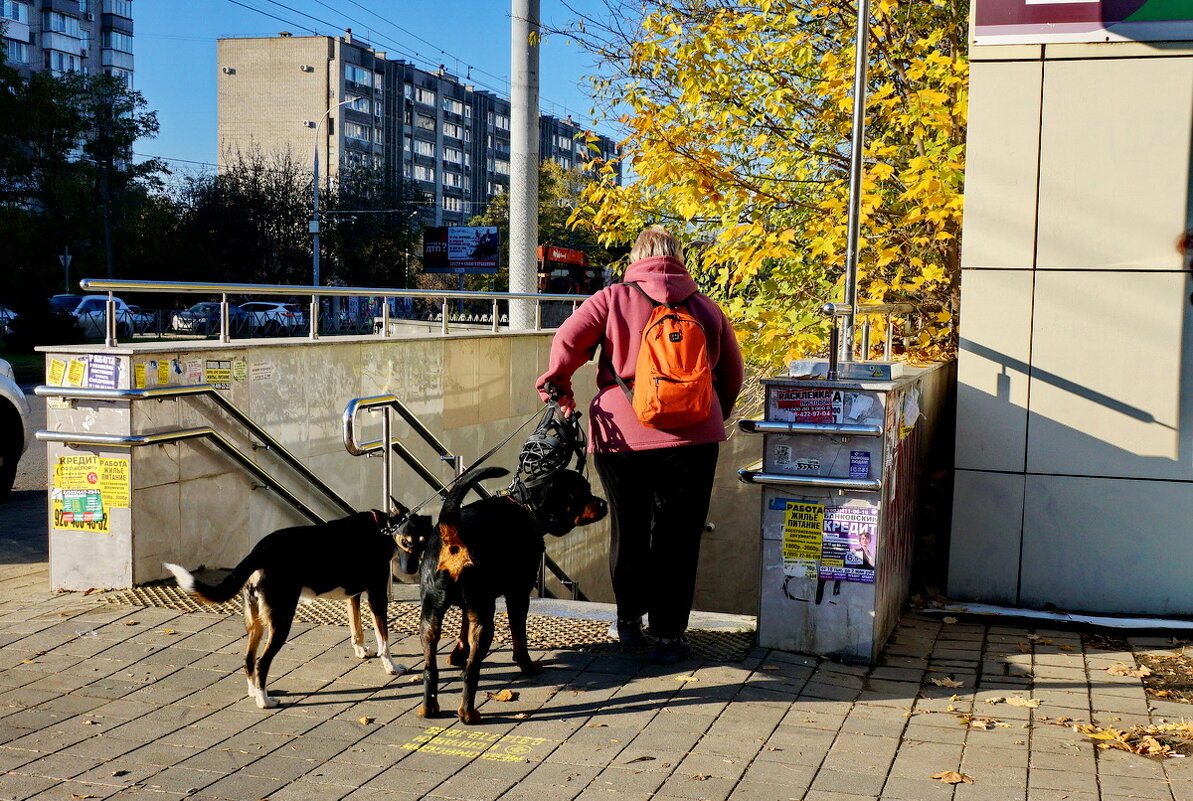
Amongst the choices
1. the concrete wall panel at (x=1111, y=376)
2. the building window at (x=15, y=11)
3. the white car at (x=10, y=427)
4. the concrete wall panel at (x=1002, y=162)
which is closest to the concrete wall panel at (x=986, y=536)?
the concrete wall panel at (x=1111, y=376)

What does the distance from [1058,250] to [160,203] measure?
47.1 metres

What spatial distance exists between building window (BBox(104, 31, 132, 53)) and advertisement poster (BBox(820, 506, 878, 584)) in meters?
96.4

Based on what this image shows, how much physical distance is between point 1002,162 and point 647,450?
2.71 m

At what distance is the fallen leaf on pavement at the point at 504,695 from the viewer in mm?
4723

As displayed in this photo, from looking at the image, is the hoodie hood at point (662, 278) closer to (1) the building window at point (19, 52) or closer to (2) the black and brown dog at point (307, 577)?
(2) the black and brown dog at point (307, 577)

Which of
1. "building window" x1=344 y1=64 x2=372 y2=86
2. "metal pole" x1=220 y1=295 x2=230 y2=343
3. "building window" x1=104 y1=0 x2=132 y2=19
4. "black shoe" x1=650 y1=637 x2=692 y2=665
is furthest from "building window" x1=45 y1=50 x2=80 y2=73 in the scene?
"black shoe" x1=650 y1=637 x2=692 y2=665

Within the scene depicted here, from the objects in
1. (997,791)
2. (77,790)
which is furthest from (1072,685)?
(77,790)

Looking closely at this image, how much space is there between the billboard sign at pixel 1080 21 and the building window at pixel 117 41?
9527 centimetres

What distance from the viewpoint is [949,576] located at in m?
6.51

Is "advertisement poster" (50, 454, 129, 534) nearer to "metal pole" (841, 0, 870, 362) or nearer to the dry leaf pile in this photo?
"metal pole" (841, 0, 870, 362)

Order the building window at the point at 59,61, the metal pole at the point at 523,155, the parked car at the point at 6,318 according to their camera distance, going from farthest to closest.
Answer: the building window at the point at 59,61 → the parked car at the point at 6,318 → the metal pole at the point at 523,155

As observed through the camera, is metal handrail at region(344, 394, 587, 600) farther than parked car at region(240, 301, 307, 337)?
No

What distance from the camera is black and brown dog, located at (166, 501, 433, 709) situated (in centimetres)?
458

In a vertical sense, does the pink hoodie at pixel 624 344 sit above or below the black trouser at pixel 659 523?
above
